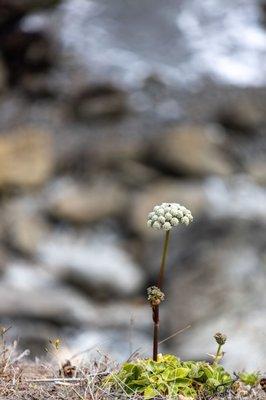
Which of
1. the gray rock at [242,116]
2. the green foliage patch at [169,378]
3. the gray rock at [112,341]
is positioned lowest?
the green foliage patch at [169,378]

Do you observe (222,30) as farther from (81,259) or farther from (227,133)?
(81,259)

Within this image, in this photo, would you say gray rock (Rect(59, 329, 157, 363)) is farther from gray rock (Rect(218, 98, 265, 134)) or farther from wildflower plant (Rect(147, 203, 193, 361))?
wildflower plant (Rect(147, 203, 193, 361))

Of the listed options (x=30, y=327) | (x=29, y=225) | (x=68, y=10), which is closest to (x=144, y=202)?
(x=29, y=225)

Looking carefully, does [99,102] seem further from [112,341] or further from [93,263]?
[112,341]

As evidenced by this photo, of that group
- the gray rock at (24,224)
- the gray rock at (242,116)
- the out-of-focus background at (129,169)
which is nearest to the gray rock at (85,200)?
the out-of-focus background at (129,169)

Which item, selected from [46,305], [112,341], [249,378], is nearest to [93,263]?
[46,305]

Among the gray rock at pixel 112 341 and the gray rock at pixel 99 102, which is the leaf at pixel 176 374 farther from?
the gray rock at pixel 99 102

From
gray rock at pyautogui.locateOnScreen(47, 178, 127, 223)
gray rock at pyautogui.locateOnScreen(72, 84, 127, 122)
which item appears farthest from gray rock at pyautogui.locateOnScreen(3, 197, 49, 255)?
gray rock at pyautogui.locateOnScreen(72, 84, 127, 122)
